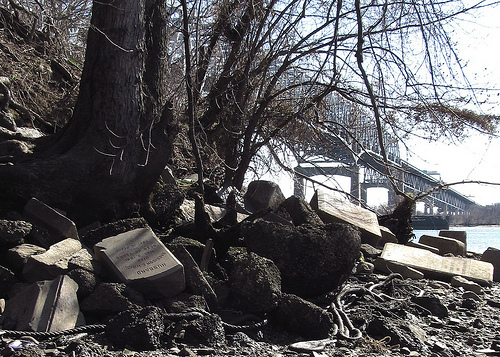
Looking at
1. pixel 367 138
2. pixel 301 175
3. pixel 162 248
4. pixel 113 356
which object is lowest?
pixel 113 356

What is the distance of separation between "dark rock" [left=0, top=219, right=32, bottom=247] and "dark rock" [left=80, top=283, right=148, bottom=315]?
2.82 ft

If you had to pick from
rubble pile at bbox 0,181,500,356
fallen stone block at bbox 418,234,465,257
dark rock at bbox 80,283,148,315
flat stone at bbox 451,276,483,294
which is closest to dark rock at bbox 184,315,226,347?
rubble pile at bbox 0,181,500,356

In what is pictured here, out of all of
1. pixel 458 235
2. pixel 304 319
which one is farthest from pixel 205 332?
pixel 458 235

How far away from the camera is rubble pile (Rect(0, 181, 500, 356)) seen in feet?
10.1

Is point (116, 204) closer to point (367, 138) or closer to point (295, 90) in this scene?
point (295, 90)

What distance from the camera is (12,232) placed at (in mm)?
3822

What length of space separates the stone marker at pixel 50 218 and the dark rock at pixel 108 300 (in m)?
0.93

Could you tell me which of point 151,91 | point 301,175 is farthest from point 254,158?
point 151,91

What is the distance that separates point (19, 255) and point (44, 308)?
0.73 meters

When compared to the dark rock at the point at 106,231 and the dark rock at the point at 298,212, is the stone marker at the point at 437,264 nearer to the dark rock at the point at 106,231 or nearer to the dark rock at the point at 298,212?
the dark rock at the point at 298,212

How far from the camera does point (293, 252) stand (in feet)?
14.2

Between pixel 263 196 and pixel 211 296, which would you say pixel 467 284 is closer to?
pixel 263 196

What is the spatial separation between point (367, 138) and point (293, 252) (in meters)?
4.03

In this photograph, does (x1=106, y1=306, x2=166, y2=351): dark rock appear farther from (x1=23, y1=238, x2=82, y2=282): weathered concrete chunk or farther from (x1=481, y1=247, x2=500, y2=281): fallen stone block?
(x1=481, y1=247, x2=500, y2=281): fallen stone block
